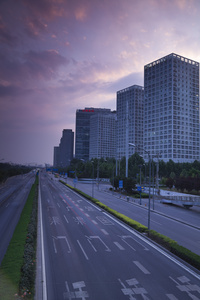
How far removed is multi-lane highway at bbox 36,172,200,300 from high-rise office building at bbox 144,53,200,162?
12399 cm

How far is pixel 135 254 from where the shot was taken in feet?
64.5

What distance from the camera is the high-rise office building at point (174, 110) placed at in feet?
467

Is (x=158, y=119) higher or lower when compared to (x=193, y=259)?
higher

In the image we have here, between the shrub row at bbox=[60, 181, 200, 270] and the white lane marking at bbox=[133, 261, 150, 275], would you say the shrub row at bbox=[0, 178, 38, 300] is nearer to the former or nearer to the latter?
the white lane marking at bbox=[133, 261, 150, 275]

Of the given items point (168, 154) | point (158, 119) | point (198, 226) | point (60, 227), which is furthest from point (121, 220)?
point (158, 119)

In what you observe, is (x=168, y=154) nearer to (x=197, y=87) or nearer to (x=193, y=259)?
(x=197, y=87)

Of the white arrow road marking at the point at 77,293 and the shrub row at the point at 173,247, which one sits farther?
the shrub row at the point at 173,247

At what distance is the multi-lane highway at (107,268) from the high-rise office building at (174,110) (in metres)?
124

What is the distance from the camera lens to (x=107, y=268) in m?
16.6

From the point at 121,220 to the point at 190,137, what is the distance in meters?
132

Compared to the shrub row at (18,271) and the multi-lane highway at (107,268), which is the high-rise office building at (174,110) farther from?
the shrub row at (18,271)

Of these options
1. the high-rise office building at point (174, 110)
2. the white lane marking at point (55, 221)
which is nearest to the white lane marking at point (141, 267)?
the white lane marking at point (55, 221)

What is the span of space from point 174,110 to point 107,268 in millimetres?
140479

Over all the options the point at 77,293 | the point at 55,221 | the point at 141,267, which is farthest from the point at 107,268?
the point at 55,221
